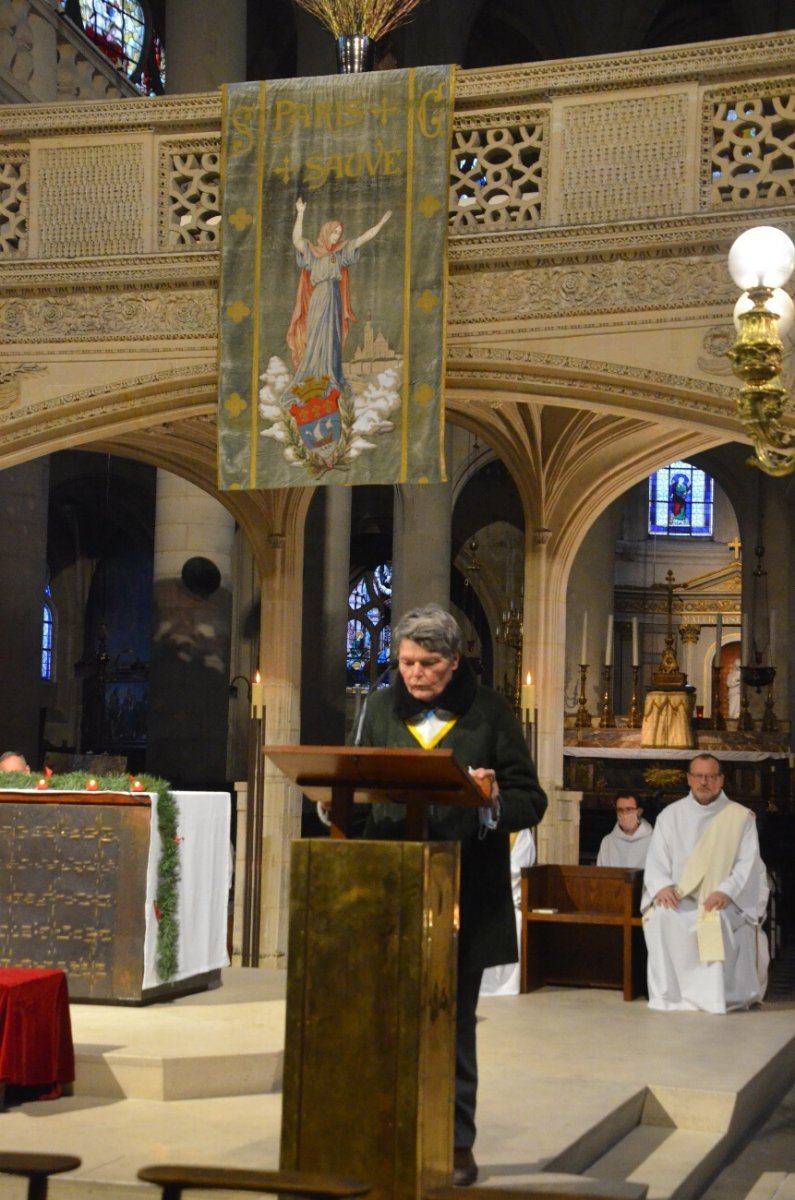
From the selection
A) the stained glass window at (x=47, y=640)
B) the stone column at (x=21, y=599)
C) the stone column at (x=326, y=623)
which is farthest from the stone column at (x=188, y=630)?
the stained glass window at (x=47, y=640)

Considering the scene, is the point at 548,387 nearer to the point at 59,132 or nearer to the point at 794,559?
the point at 59,132

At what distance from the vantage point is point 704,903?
8.61 metres

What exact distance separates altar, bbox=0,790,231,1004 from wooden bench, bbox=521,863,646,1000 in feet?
9.44

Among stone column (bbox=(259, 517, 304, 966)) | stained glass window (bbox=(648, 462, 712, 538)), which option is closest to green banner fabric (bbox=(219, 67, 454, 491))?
stone column (bbox=(259, 517, 304, 966))

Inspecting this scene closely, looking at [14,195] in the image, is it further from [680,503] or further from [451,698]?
[680,503]

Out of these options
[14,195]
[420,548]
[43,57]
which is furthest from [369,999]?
[43,57]

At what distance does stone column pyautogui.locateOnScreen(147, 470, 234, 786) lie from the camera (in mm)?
16031

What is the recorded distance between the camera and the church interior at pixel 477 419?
6.28 metres

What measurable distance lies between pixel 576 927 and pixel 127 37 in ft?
45.1

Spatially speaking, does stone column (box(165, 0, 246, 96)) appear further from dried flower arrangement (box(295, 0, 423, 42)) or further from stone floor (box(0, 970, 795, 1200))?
stone floor (box(0, 970, 795, 1200))

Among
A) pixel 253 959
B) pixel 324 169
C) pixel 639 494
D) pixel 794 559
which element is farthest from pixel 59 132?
pixel 639 494

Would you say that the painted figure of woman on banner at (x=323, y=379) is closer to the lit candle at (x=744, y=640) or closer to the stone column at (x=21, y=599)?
the stone column at (x=21, y=599)

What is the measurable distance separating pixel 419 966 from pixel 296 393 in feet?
20.5

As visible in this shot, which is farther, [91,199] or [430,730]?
[91,199]
